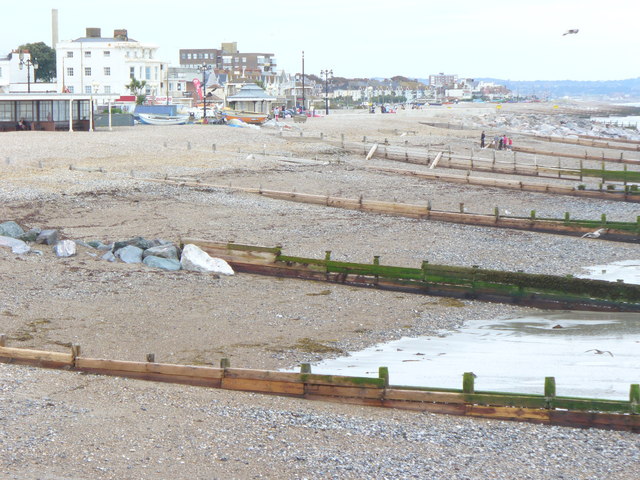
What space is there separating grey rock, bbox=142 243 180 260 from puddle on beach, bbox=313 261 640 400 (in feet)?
23.0

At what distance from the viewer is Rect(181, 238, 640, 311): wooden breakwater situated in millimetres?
20531

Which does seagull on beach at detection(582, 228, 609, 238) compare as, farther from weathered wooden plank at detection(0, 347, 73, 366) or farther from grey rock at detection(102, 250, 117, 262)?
weathered wooden plank at detection(0, 347, 73, 366)

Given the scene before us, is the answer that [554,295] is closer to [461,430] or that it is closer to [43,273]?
[461,430]

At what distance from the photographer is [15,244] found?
2192 cm

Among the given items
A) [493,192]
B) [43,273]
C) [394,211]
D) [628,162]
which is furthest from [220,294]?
[628,162]

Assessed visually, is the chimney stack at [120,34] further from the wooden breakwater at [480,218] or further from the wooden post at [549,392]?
the wooden post at [549,392]

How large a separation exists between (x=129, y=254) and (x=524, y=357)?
10.1 meters

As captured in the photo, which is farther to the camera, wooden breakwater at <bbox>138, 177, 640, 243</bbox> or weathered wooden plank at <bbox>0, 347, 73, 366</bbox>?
wooden breakwater at <bbox>138, 177, 640, 243</bbox>

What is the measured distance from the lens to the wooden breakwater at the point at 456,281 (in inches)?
808

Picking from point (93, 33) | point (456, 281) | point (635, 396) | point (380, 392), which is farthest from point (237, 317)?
point (93, 33)

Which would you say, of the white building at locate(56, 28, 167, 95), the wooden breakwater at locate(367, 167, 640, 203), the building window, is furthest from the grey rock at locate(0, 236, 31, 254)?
the white building at locate(56, 28, 167, 95)

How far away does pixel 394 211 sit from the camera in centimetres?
3069

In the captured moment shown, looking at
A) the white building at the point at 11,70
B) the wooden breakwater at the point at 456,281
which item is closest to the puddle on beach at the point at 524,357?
the wooden breakwater at the point at 456,281

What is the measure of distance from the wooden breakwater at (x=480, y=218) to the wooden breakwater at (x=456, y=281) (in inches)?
322
